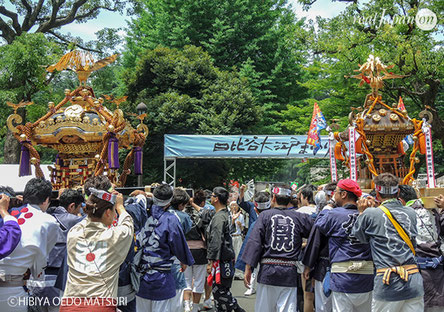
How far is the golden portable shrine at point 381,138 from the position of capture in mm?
9625

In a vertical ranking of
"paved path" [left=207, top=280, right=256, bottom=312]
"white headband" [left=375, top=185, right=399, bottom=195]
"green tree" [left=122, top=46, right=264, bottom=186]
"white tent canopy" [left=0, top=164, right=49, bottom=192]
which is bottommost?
"paved path" [left=207, top=280, right=256, bottom=312]

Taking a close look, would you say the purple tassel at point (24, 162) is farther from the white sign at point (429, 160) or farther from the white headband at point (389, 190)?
the white sign at point (429, 160)

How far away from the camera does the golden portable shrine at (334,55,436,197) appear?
9.62 metres

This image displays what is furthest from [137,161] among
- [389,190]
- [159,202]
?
[389,190]

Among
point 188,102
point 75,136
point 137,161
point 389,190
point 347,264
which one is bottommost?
point 347,264

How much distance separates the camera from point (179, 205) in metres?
6.02

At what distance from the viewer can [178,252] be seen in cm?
460

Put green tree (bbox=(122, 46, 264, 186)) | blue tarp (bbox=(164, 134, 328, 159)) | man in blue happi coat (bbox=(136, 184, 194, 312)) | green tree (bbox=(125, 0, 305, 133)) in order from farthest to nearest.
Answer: green tree (bbox=(125, 0, 305, 133))
green tree (bbox=(122, 46, 264, 186))
blue tarp (bbox=(164, 134, 328, 159))
man in blue happi coat (bbox=(136, 184, 194, 312))

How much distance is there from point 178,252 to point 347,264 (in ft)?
A: 5.60

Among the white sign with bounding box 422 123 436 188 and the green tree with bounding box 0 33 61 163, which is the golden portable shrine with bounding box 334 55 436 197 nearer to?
the white sign with bounding box 422 123 436 188

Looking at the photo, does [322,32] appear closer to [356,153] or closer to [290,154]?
[290,154]

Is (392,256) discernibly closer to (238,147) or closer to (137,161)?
(137,161)

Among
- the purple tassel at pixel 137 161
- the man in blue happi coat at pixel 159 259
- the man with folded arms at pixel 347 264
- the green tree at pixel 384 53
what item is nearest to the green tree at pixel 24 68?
the purple tassel at pixel 137 161

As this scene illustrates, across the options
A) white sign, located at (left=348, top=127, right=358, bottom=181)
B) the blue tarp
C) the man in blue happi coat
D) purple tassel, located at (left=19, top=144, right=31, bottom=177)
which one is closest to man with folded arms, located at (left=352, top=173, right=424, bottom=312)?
the man in blue happi coat
